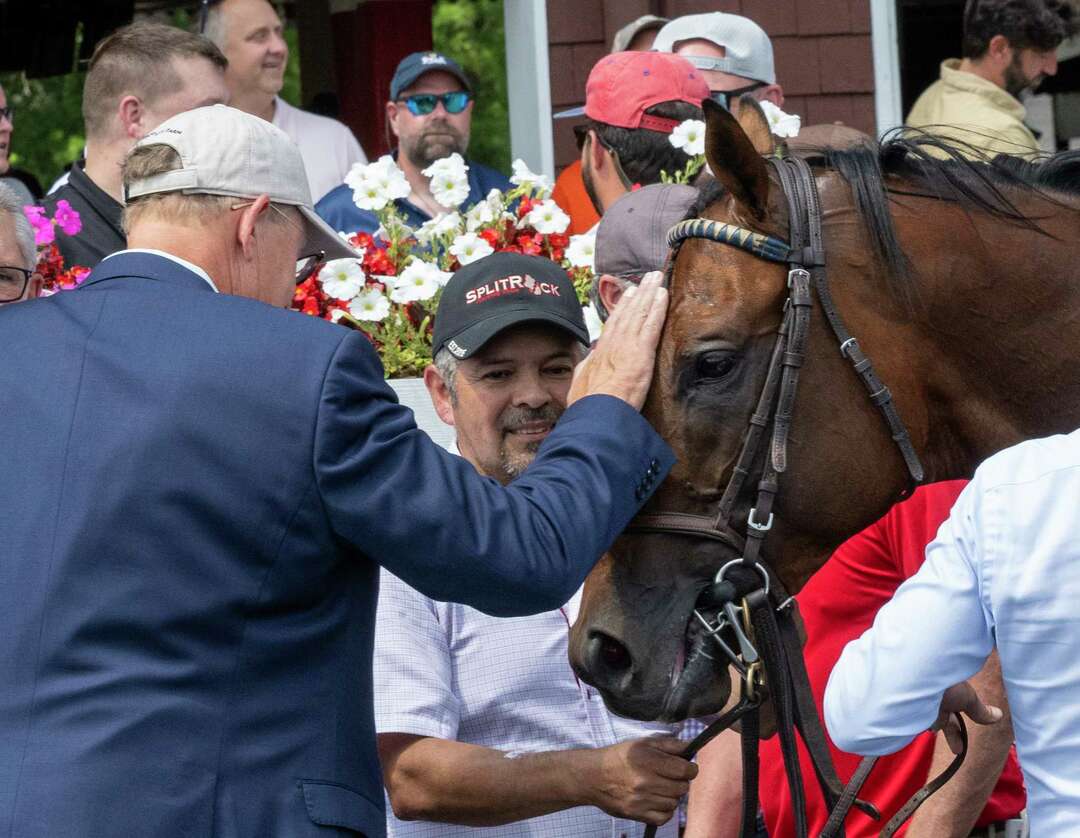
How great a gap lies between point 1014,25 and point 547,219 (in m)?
2.98

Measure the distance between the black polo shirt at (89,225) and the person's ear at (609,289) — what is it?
187 centimetres

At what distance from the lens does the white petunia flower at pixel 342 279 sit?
4.25m

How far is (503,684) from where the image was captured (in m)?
3.09

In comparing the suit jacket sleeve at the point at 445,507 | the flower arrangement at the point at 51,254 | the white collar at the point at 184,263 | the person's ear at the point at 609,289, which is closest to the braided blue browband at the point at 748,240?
the suit jacket sleeve at the point at 445,507

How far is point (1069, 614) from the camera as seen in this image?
Result: 2039 mm

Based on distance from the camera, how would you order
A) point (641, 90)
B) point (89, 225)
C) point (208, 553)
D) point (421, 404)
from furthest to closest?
point (89, 225)
point (641, 90)
point (421, 404)
point (208, 553)

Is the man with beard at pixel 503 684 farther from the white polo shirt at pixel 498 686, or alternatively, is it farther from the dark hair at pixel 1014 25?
the dark hair at pixel 1014 25

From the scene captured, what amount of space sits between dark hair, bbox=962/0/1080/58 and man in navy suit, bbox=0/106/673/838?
4717 mm

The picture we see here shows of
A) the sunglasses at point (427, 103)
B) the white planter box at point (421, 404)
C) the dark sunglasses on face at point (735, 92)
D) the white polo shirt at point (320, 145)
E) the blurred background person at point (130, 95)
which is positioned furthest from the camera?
the white polo shirt at point (320, 145)

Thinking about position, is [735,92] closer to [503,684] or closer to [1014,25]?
[1014,25]

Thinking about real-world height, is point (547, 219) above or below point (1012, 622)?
above

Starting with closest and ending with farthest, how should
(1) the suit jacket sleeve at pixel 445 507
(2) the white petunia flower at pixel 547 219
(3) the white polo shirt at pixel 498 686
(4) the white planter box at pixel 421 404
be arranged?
(1) the suit jacket sleeve at pixel 445 507, (3) the white polo shirt at pixel 498 686, (4) the white planter box at pixel 421 404, (2) the white petunia flower at pixel 547 219

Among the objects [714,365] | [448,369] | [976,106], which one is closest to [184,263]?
[714,365]

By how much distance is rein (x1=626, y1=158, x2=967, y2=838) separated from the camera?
113 inches
